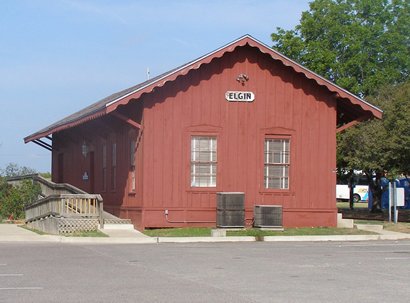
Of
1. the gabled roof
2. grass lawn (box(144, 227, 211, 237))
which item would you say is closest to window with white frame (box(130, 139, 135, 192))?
the gabled roof

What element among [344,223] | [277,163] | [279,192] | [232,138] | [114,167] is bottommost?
[344,223]

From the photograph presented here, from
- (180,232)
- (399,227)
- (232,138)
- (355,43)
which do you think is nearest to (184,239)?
(180,232)

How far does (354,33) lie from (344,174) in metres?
8.98

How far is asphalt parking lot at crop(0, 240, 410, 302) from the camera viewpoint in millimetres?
10891

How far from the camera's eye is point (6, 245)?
2000 centimetres

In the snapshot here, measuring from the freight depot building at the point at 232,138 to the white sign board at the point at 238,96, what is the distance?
0.03 meters

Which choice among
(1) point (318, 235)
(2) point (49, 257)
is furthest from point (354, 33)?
(2) point (49, 257)

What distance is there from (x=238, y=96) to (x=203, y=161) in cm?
252

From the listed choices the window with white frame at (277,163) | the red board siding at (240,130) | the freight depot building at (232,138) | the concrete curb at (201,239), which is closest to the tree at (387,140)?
the freight depot building at (232,138)

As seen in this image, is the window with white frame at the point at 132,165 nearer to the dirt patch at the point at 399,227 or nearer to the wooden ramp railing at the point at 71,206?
the wooden ramp railing at the point at 71,206

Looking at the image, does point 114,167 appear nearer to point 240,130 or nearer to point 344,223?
point 240,130

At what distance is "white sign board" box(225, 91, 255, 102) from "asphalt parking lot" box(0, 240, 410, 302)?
6.89 meters

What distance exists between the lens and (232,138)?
25500 mm

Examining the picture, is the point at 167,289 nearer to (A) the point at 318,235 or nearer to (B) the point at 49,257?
(B) the point at 49,257
